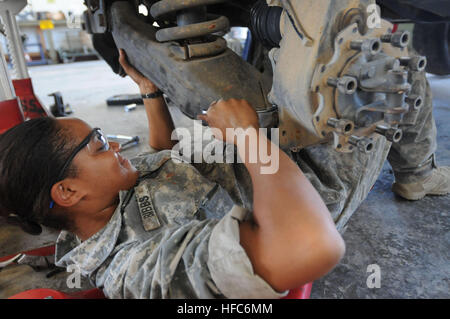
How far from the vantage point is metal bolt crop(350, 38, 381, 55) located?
61 cm

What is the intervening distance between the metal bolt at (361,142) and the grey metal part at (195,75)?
1.10 ft

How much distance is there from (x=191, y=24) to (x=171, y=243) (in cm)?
66

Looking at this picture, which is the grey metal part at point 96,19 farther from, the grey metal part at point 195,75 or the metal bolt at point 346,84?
the metal bolt at point 346,84

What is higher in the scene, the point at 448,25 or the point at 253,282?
the point at 448,25

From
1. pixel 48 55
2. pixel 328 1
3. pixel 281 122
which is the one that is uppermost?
pixel 328 1

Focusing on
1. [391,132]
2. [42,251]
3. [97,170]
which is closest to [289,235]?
[391,132]

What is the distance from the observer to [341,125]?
2.22ft

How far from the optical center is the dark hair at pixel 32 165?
743 millimetres

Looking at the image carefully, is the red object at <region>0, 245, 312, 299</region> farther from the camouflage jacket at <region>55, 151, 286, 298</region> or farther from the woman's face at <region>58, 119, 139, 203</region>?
the woman's face at <region>58, 119, 139, 203</region>

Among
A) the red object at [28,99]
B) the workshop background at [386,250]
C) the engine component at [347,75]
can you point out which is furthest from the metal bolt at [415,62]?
the red object at [28,99]

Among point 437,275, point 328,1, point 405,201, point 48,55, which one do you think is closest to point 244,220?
point 328,1

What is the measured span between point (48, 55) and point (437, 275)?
A: 46.2 ft

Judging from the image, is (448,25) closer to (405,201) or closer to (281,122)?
(405,201)

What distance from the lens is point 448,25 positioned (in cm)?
249
